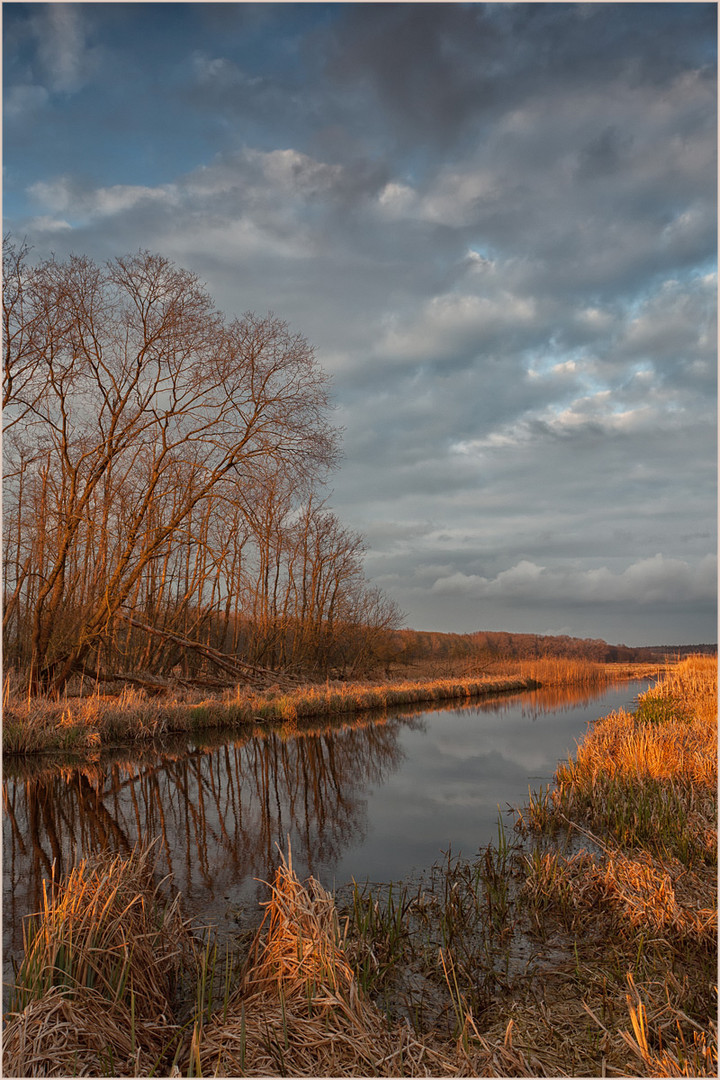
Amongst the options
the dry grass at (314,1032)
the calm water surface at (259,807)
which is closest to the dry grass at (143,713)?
Result: the calm water surface at (259,807)

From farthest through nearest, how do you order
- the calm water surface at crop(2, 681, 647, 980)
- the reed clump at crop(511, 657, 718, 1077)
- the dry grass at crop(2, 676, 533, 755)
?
the dry grass at crop(2, 676, 533, 755) < the calm water surface at crop(2, 681, 647, 980) < the reed clump at crop(511, 657, 718, 1077)

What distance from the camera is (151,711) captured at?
528 inches

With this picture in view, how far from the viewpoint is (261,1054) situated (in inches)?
111

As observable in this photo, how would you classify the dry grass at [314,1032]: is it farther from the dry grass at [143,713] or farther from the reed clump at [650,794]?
the dry grass at [143,713]

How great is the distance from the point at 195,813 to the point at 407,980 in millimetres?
4764

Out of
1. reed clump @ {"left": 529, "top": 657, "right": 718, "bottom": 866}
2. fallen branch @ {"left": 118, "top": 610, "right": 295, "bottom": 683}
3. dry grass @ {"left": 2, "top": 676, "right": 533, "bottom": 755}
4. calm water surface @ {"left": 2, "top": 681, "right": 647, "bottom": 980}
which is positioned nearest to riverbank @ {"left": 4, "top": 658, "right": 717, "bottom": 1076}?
reed clump @ {"left": 529, "top": 657, "right": 718, "bottom": 866}

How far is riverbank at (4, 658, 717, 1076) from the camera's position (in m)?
2.79

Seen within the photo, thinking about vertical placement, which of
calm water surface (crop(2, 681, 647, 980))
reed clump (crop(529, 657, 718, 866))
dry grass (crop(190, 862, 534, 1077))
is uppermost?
dry grass (crop(190, 862, 534, 1077))

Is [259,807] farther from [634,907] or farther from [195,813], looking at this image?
[634,907]

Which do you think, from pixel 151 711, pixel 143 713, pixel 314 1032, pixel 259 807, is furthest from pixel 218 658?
pixel 314 1032

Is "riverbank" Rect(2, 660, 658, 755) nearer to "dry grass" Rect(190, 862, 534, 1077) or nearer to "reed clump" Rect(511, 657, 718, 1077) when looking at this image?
"reed clump" Rect(511, 657, 718, 1077)

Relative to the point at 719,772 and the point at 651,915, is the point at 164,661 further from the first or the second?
the point at 651,915

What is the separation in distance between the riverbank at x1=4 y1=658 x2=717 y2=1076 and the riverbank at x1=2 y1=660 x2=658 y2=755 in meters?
7.72

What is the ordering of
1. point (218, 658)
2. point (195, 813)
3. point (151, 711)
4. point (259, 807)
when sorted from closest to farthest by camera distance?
point (195, 813)
point (259, 807)
point (151, 711)
point (218, 658)
